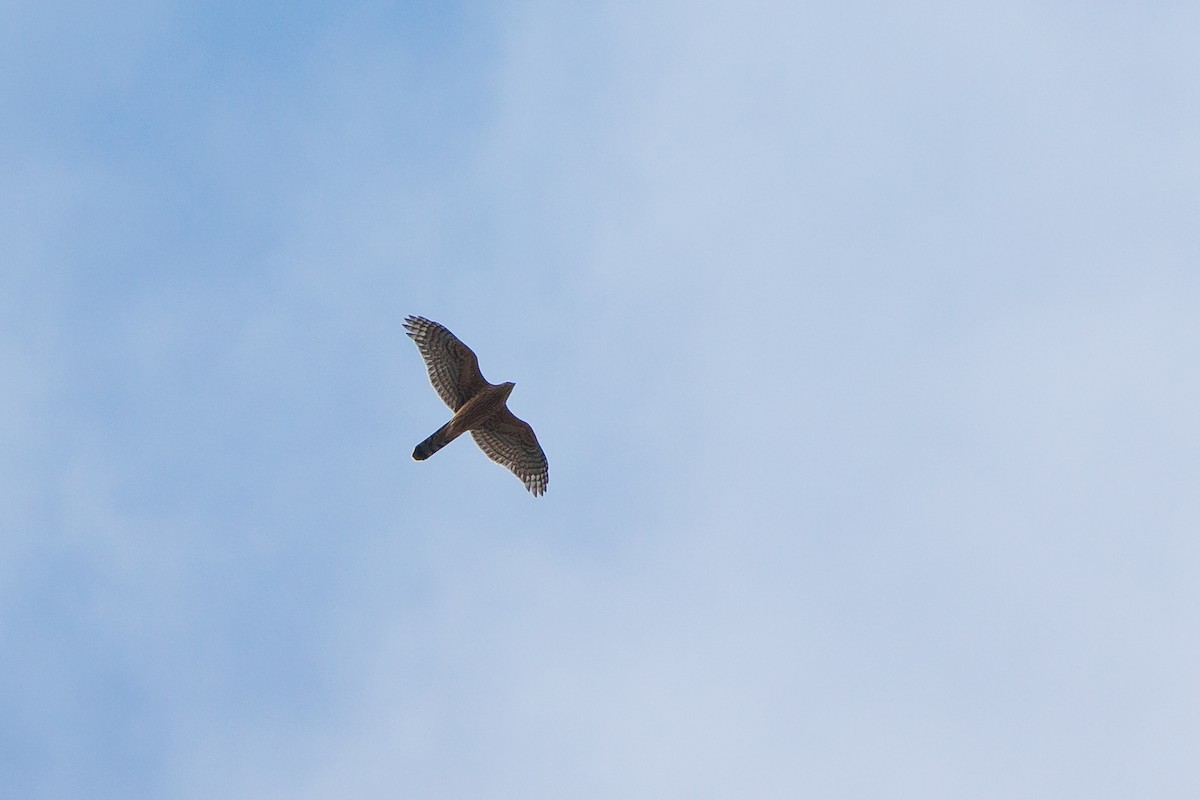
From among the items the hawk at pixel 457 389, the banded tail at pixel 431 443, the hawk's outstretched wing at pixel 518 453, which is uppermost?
the hawk's outstretched wing at pixel 518 453

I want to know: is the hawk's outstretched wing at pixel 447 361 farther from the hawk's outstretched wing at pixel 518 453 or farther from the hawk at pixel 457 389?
the hawk's outstretched wing at pixel 518 453

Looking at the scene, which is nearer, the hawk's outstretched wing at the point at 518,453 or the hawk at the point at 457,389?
the hawk at the point at 457,389

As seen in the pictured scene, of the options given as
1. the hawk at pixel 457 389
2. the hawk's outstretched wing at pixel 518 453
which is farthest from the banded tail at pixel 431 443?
the hawk's outstretched wing at pixel 518 453

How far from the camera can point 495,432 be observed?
26750 millimetres

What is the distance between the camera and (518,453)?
27.0 metres

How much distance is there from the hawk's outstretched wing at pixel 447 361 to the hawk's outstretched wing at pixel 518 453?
115 centimetres

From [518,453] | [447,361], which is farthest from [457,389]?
[518,453]

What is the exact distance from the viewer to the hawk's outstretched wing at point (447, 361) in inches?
1010

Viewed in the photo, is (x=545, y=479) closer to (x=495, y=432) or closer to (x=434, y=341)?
(x=495, y=432)

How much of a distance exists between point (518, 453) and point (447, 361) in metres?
2.70

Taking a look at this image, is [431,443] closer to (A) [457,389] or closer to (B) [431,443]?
(B) [431,443]

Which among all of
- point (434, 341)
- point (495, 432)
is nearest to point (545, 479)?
point (495, 432)

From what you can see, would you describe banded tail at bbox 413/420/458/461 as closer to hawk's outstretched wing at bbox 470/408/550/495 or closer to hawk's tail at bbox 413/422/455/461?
hawk's tail at bbox 413/422/455/461

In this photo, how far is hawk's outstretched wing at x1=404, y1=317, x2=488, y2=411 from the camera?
84.2 feet
